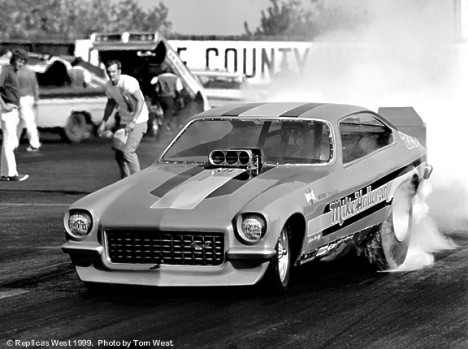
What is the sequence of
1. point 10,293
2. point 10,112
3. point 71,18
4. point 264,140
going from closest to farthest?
1. point 10,293
2. point 264,140
3. point 10,112
4. point 71,18

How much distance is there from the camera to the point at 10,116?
18.0 meters

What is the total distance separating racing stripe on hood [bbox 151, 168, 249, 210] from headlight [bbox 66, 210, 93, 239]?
1.48 ft

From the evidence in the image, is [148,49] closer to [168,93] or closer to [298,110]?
[168,93]

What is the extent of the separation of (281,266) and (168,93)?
19.9m

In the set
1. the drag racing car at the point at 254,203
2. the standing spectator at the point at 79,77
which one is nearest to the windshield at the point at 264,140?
the drag racing car at the point at 254,203

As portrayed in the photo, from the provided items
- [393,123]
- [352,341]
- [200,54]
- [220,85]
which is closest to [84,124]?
[220,85]

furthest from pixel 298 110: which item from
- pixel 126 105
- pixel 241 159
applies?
pixel 126 105

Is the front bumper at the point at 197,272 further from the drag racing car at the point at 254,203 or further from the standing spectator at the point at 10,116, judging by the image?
the standing spectator at the point at 10,116

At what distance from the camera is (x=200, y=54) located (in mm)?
37062

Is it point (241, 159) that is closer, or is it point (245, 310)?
point (245, 310)

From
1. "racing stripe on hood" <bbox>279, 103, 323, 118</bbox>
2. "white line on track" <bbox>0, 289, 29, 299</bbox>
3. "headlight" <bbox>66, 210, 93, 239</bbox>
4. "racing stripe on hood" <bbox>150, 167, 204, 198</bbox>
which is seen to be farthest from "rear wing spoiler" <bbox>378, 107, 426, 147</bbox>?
"white line on track" <bbox>0, 289, 29, 299</bbox>

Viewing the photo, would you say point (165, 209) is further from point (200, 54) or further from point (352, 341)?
point (200, 54)

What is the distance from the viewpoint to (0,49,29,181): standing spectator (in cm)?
1758

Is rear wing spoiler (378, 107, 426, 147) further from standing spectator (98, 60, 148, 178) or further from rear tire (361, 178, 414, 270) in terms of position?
standing spectator (98, 60, 148, 178)
